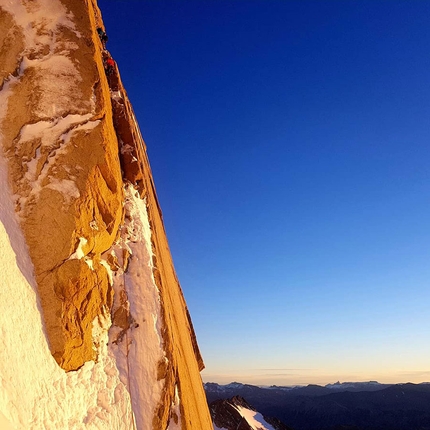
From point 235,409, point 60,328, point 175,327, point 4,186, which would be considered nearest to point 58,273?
point 60,328

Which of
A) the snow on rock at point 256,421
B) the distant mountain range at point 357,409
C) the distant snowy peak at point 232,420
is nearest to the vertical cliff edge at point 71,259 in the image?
the distant snowy peak at point 232,420

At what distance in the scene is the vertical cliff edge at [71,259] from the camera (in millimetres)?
9461

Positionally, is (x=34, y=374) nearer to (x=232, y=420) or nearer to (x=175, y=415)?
(x=175, y=415)

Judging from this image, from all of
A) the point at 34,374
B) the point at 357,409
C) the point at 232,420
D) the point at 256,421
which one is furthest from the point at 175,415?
the point at 357,409

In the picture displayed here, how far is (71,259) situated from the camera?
1088cm

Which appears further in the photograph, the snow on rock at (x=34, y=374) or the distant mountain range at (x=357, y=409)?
the distant mountain range at (x=357, y=409)

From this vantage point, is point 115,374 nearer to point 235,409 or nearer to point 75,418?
point 75,418

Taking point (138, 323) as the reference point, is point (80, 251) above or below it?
above

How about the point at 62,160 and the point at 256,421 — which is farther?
the point at 256,421

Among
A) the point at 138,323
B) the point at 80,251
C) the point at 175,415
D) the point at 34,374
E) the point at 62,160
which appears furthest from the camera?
the point at 138,323

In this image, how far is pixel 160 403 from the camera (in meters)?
11.9

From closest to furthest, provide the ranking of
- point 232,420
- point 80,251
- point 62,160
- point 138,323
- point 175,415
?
point 80,251 → point 62,160 → point 175,415 → point 138,323 → point 232,420

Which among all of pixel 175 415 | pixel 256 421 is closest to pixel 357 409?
pixel 256 421

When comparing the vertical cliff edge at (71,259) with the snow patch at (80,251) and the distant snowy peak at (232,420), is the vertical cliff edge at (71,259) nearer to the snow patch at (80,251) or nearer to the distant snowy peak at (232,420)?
the snow patch at (80,251)
